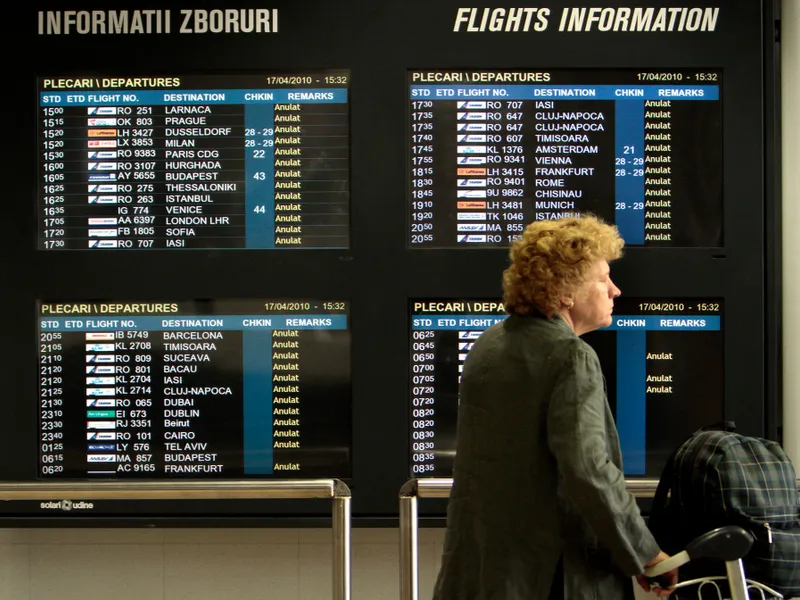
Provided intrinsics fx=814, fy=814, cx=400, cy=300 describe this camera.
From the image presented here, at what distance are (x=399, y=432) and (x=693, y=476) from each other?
117 cm

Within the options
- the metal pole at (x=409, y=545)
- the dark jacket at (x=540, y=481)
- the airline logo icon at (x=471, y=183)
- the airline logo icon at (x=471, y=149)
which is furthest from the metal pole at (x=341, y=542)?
the airline logo icon at (x=471, y=149)

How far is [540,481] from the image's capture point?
1738mm

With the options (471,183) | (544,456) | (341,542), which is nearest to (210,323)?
(341,542)

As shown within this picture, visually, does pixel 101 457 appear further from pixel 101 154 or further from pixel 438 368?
pixel 438 368

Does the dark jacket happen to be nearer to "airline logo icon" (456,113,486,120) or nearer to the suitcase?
the suitcase

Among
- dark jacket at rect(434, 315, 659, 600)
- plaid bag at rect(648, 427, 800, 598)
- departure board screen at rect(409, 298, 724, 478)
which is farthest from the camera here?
departure board screen at rect(409, 298, 724, 478)

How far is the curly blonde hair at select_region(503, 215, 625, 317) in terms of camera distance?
1812 mm

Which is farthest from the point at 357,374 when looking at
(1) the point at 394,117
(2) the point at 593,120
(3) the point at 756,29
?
(3) the point at 756,29

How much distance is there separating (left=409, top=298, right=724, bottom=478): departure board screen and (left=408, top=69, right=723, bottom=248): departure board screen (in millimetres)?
262

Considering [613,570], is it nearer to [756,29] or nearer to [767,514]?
[767,514]

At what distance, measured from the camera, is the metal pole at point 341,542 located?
2.36 m

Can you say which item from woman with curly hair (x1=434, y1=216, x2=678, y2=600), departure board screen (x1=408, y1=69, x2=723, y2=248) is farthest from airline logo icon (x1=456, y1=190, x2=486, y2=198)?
woman with curly hair (x1=434, y1=216, x2=678, y2=600)

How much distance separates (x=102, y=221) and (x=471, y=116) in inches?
52.9

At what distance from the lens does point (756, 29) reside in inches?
→ 111
